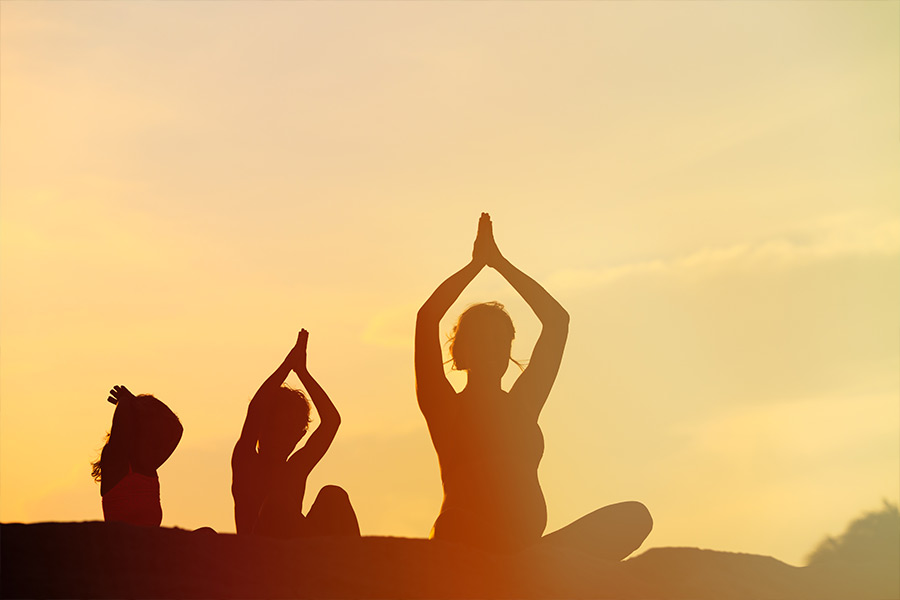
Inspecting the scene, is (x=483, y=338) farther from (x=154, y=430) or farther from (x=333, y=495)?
(x=154, y=430)

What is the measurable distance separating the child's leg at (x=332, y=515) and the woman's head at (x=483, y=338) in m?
1.24

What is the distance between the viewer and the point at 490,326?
8.02 meters

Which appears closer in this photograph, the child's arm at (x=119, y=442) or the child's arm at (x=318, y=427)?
the child's arm at (x=119, y=442)

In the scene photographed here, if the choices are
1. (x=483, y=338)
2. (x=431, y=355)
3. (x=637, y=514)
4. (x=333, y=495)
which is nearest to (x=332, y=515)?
(x=333, y=495)

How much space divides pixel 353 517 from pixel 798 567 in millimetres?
3390

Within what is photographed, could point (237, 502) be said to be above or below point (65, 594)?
above

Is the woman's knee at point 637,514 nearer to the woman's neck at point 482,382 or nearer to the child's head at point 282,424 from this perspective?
the woman's neck at point 482,382

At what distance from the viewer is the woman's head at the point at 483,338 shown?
26.2 ft

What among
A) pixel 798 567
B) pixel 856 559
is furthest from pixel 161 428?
pixel 856 559

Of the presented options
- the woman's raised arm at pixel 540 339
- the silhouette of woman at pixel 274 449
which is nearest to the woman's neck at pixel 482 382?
the woman's raised arm at pixel 540 339

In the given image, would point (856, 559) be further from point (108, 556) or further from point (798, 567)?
point (108, 556)

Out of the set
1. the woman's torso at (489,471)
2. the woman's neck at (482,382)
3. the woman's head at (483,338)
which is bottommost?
the woman's torso at (489,471)

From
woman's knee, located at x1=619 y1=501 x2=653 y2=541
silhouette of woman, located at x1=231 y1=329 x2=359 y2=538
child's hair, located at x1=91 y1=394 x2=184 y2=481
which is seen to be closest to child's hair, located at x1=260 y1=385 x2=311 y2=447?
silhouette of woman, located at x1=231 y1=329 x2=359 y2=538

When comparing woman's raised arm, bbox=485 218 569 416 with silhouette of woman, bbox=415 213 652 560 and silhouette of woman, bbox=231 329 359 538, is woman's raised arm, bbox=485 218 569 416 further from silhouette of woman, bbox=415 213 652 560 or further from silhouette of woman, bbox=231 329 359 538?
silhouette of woman, bbox=231 329 359 538
